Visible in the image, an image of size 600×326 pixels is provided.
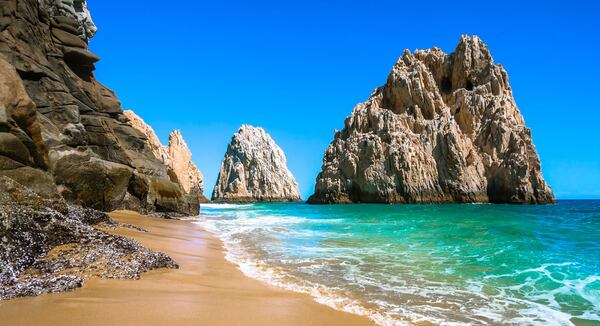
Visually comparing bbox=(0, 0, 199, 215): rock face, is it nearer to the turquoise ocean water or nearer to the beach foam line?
the beach foam line

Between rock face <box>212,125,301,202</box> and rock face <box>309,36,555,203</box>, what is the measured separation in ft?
167

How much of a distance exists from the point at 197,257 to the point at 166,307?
507 centimetres


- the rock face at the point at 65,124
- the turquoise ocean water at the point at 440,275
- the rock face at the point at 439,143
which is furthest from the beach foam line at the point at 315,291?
the rock face at the point at 439,143

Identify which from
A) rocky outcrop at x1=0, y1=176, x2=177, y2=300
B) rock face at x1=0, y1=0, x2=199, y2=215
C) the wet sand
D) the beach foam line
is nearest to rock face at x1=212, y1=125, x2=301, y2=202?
rock face at x1=0, y1=0, x2=199, y2=215

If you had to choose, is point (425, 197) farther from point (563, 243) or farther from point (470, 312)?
point (470, 312)

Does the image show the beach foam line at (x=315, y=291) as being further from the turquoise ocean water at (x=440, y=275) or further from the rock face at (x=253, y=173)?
the rock face at (x=253, y=173)

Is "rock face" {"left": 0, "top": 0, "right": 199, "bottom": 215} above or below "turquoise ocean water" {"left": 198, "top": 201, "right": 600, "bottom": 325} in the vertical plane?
above

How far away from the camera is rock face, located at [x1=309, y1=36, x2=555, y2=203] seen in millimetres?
67562

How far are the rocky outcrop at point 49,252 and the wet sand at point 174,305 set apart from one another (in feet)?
0.89

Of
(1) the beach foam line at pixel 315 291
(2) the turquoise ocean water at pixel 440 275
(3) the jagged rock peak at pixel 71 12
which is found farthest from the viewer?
(3) the jagged rock peak at pixel 71 12

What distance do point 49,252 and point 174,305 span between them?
8.79 ft

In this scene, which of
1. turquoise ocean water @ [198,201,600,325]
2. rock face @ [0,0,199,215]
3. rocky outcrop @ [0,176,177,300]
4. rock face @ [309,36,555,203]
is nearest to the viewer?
rocky outcrop @ [0,176,177,300]

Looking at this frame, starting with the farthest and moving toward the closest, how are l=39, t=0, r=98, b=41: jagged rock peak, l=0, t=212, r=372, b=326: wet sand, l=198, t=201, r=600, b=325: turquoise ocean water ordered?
l=39, t=0, r=98, b=41: jagged rock peak
l=198, t=201, r=600, b=325: turquoise ocean water
l=0, t=212, r=372, b=326: wet sand

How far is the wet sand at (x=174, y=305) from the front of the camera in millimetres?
3879
